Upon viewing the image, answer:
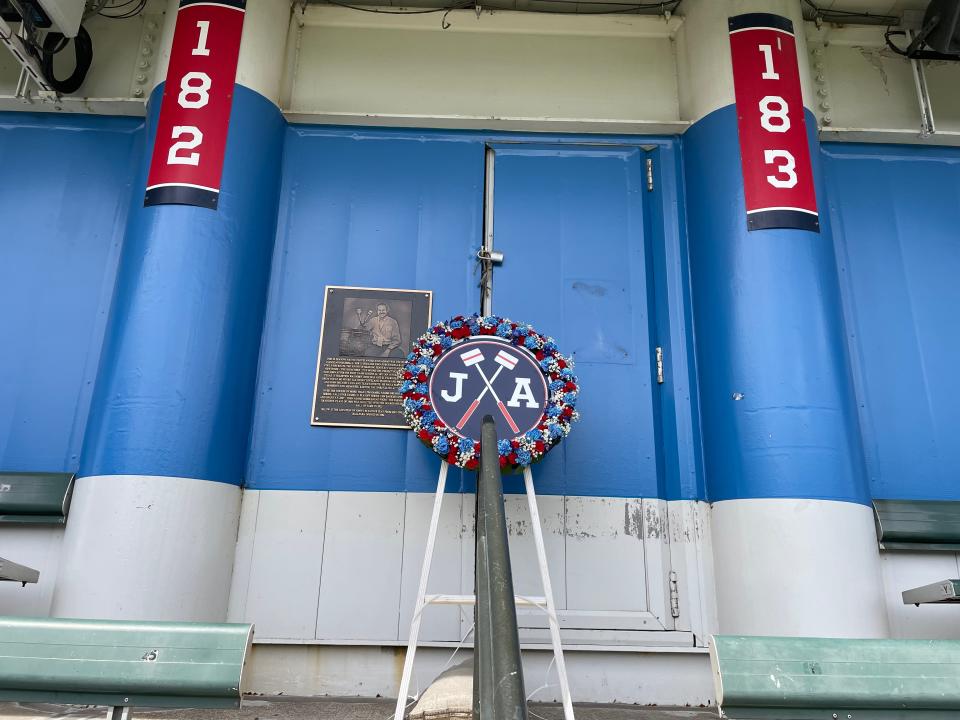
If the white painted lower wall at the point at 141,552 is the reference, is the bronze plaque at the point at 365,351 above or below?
above

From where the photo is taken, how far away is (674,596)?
3.43 meters

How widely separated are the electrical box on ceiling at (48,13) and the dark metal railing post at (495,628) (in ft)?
11.3

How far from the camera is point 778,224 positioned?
142 inches

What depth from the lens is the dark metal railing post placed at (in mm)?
1342

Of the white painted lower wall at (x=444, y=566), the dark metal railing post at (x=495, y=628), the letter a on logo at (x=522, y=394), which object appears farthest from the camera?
the white painted lower wall at (x=444, y=566)

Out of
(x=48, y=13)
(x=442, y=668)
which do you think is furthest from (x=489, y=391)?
(x=48, y=13)

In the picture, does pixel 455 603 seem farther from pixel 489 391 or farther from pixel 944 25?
pixel 944 25

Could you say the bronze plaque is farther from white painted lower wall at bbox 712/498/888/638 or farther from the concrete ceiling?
the concrete ceiling

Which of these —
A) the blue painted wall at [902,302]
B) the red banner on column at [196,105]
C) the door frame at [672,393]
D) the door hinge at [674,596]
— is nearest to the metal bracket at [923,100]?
the blue painted wall at [902,302]

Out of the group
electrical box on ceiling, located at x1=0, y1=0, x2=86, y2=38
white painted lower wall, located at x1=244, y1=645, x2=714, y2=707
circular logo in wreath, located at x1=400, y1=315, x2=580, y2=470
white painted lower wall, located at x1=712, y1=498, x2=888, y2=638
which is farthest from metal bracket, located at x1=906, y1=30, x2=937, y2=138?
electrical box on ceiling, located at x1=0, y1=0, x2=86, y2=38

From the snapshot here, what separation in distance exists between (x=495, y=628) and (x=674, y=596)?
2.19 metres

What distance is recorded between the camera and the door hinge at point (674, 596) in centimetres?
340

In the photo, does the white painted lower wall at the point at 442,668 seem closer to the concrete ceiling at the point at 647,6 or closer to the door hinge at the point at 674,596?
the door hinge at the point at 674,596

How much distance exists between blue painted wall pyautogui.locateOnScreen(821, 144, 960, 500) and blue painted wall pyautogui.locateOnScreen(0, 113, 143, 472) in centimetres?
382
